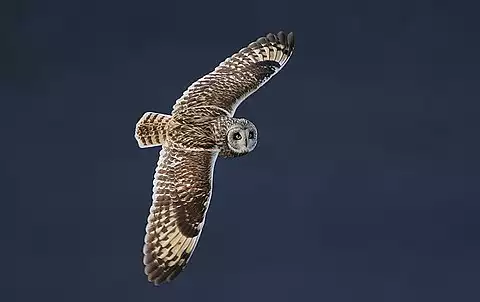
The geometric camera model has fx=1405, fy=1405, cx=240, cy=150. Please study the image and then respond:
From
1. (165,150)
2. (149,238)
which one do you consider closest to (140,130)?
(165,150)

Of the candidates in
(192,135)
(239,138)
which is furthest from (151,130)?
(239,138)

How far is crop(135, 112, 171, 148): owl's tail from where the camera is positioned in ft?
19.4

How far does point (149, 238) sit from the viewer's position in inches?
222

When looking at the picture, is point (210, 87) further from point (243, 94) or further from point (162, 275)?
point (162, 275)

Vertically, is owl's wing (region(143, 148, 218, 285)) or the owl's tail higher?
the owl's tail

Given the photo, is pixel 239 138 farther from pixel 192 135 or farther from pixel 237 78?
pixel 237 78

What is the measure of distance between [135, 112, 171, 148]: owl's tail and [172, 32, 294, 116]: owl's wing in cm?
10

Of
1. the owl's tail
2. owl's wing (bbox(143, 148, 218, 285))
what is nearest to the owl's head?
owl's wing (bbox(143, 148, 218, 285))

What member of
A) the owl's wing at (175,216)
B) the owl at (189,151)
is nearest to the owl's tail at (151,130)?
the owl at (189,151)

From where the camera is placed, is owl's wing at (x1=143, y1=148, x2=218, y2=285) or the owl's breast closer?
owl's wing at (x1=143, y1=148, x2=218, y2=285)

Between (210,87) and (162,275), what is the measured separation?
94cm

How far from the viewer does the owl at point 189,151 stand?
564 cm

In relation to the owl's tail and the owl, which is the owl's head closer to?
the owl

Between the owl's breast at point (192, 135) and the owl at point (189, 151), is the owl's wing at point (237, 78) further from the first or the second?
the owl's breast at point (192, 135)
